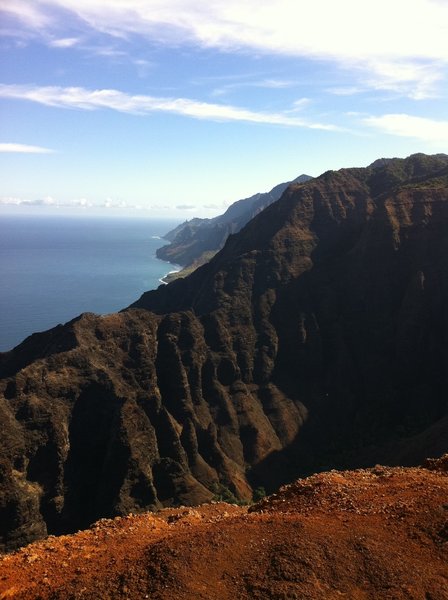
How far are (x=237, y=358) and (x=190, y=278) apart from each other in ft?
110

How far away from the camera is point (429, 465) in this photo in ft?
108

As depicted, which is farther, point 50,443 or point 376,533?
point 50,443

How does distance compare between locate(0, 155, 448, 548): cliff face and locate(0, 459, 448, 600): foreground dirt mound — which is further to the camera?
locate(0, 155, 448, 548): cliff face

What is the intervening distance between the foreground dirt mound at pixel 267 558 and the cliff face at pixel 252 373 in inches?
1224

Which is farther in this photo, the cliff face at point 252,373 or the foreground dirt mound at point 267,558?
the cliff face at point 252,373

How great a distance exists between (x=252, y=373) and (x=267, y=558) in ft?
207

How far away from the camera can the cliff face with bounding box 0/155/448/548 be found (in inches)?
2208

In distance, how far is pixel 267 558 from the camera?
20.5 m

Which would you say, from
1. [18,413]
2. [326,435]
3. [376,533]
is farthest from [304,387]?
[376,533]

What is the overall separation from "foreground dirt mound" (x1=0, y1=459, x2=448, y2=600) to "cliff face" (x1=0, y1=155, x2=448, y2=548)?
102 feet

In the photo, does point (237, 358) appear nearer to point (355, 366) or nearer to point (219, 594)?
point (355, 366)

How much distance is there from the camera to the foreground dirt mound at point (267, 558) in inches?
749

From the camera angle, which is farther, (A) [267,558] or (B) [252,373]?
(B) [252,373]

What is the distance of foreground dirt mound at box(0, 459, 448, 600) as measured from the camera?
62.4 feet
